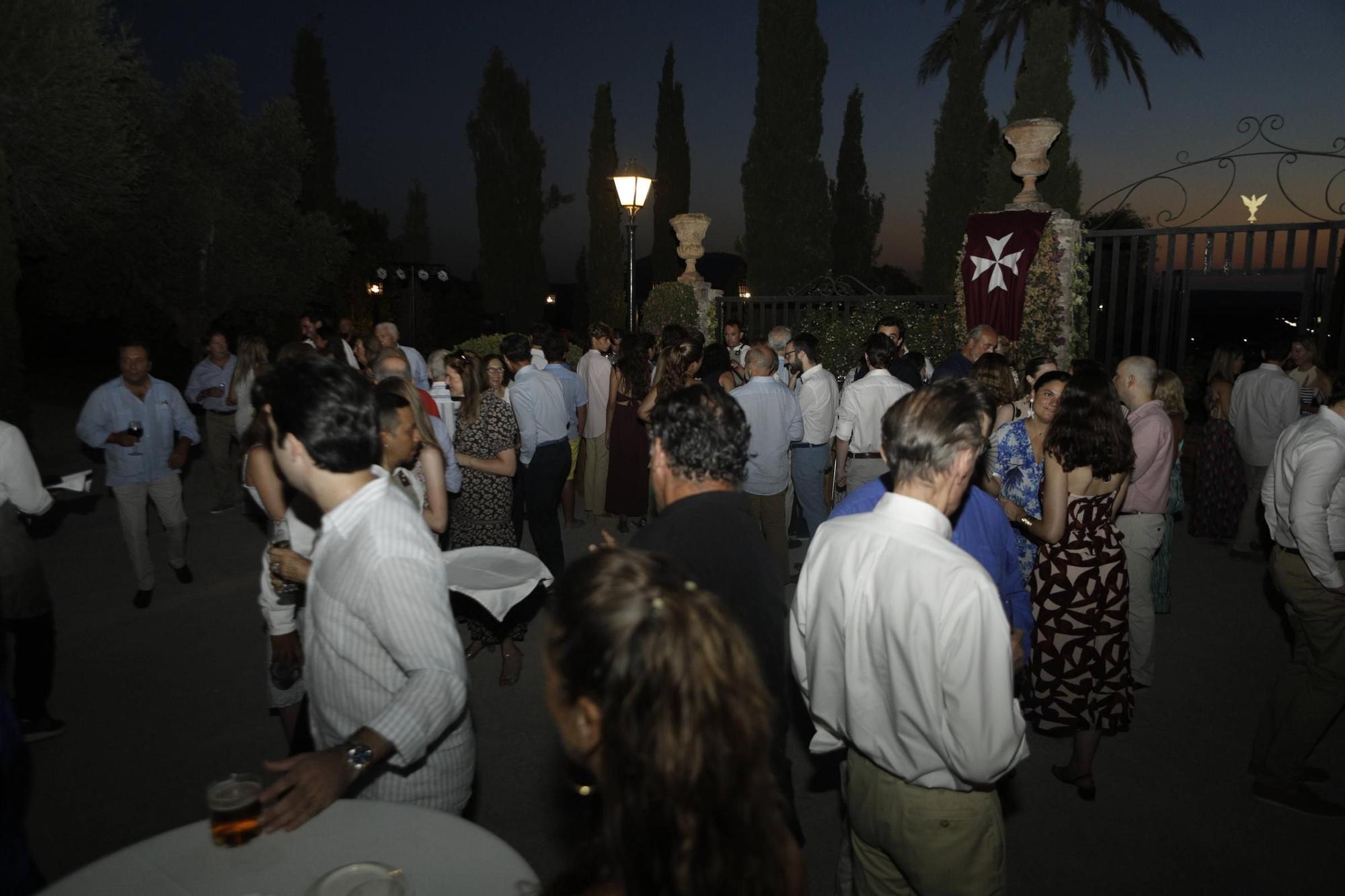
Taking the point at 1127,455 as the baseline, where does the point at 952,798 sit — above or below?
below

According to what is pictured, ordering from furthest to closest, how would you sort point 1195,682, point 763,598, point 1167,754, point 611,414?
1. point 611,414
2. point 1195,682
3. point 1167,754
4. point 763,598

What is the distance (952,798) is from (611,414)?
6359 millimetres

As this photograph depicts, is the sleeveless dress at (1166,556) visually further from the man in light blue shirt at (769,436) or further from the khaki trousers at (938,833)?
the khaki trousers at (938,833)

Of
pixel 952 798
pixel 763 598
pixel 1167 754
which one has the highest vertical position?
pixel 763 598

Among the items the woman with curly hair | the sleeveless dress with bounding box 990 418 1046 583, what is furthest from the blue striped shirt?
the woman with curly hair

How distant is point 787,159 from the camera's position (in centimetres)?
2312

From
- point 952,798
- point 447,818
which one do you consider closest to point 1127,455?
point 952,798

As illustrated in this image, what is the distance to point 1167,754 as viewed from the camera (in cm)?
412

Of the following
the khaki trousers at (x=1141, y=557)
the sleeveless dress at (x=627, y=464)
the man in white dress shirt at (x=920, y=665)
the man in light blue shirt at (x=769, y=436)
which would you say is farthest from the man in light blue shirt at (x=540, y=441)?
the man in white dress shirt at (x=920, y=665)

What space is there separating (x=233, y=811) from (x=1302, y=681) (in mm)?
4213

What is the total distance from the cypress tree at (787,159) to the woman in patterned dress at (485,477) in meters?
19.3

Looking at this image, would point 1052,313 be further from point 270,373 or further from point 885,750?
point 270,373

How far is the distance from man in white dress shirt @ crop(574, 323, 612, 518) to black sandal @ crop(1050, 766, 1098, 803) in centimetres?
537

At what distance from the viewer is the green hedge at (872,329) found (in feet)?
32.8
